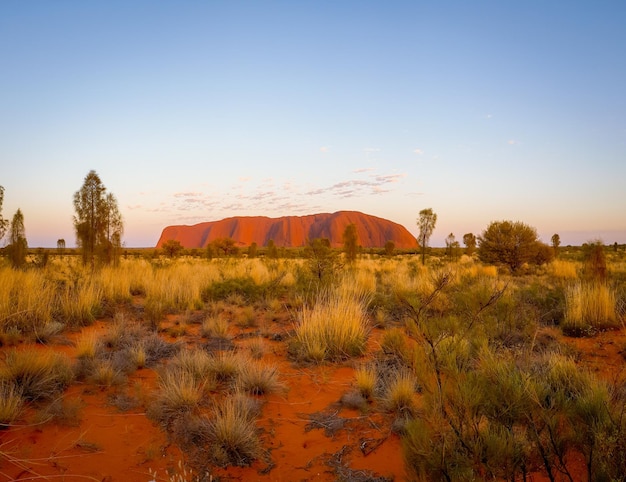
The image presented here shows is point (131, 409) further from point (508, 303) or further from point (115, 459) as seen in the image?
point (508, 303)

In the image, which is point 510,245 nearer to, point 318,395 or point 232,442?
point 318,395

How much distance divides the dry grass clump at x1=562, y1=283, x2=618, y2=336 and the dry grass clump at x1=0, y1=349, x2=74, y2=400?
26.5ft

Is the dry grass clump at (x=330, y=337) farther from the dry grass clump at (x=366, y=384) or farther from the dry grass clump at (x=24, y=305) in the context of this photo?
the dry grass clump at (x=24, y=305)

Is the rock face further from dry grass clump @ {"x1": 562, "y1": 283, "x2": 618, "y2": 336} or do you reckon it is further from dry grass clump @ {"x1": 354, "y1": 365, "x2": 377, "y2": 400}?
dry grass clump @ {"x1": 354, "y1": 365, "x2": 377, "y2": 400}

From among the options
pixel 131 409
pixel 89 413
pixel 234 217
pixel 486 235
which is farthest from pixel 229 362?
pixel 234 217

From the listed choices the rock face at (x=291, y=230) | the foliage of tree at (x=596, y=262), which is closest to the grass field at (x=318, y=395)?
the foliage of tree at (x=596, y=262)

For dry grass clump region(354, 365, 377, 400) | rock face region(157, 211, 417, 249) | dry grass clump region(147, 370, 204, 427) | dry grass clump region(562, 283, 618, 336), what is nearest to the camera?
dry grass clump region(147, 370, 204, 427)

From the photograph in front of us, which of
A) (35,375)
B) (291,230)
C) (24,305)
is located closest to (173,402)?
(35,375)

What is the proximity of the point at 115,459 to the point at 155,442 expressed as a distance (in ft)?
1.11

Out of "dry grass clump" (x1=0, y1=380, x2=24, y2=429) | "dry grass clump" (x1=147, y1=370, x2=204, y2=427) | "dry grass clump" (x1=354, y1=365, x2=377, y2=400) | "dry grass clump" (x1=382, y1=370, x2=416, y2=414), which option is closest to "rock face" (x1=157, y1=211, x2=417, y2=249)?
"dry grass clump" (x1=354, y1=365, x2=377, y2=400)

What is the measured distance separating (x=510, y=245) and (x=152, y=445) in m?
19.3

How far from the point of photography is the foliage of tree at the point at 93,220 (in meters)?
13.8

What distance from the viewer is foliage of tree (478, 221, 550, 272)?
1891 cm

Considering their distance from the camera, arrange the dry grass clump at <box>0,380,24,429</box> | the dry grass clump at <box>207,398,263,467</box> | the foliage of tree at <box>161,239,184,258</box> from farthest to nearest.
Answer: the foliage of tree at <box>161,239,184,258</box>, the dry grass clump at <box>0,380,24,429</box>, the dry grass clump at <box>207,398,263,467</box>
